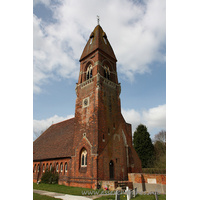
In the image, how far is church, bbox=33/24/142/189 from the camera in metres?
18.5

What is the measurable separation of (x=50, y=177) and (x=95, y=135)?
11.0 metres

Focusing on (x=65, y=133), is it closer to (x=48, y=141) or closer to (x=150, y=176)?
(x=48, y=141)

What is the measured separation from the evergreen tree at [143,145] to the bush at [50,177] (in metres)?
19.3

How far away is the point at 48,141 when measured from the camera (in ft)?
103

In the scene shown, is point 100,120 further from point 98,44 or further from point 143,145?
point 143,145

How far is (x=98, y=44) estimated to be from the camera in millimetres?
24391

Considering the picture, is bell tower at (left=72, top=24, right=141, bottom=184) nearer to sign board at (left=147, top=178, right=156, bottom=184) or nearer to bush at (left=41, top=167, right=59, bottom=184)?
sign board at (left=147, top=178, right=156, bottom=184)

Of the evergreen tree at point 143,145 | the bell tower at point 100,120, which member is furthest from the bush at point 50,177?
the evergreen tree at point 143,145

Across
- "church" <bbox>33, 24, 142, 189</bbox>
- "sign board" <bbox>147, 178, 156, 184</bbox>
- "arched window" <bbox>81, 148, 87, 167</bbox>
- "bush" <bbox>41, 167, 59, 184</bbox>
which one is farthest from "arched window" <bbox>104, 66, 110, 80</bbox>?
"bush" <bbox>41, 167, 59, 184</bbox>

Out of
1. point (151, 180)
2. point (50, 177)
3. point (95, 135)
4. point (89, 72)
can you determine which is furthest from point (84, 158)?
point (89, 72)

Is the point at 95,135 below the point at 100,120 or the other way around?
below

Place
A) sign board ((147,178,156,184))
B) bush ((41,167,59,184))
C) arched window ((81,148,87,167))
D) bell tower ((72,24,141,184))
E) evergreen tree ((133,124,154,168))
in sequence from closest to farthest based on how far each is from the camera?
sign board ((147,178,156,184))
bell tower ((72,24,141,184))
arched window ((81,148,87,167))
bush ((41,167,59,184))
evergreen tree ((133,124,154,168))

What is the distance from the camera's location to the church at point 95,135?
18.5m

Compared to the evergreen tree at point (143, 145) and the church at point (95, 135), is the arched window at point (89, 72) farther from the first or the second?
the evergreen tree at point (143, 145)
